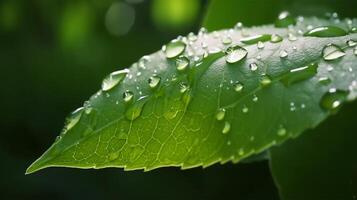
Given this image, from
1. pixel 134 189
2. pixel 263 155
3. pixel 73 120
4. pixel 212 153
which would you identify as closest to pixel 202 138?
pixel 212 153

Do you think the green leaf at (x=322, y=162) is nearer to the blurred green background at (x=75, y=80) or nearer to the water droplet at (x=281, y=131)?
the water droplet at (x=281, y=131)

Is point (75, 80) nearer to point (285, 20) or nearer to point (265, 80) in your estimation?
point (285, 20)

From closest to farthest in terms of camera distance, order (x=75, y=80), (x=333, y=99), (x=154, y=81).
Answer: (x=333, y=99) → (x=154, y=81) → (x=75, y=80)

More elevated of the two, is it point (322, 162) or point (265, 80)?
point (265, 80)

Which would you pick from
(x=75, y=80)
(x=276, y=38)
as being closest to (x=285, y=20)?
(x=276, y=38)

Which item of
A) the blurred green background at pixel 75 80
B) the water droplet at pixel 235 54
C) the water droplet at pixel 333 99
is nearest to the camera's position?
the water droplet at pixel 333 99

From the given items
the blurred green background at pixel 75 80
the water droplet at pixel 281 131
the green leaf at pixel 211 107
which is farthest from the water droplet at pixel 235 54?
the blurred green background at pixel 75 80

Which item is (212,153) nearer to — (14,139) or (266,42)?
(266,42)
